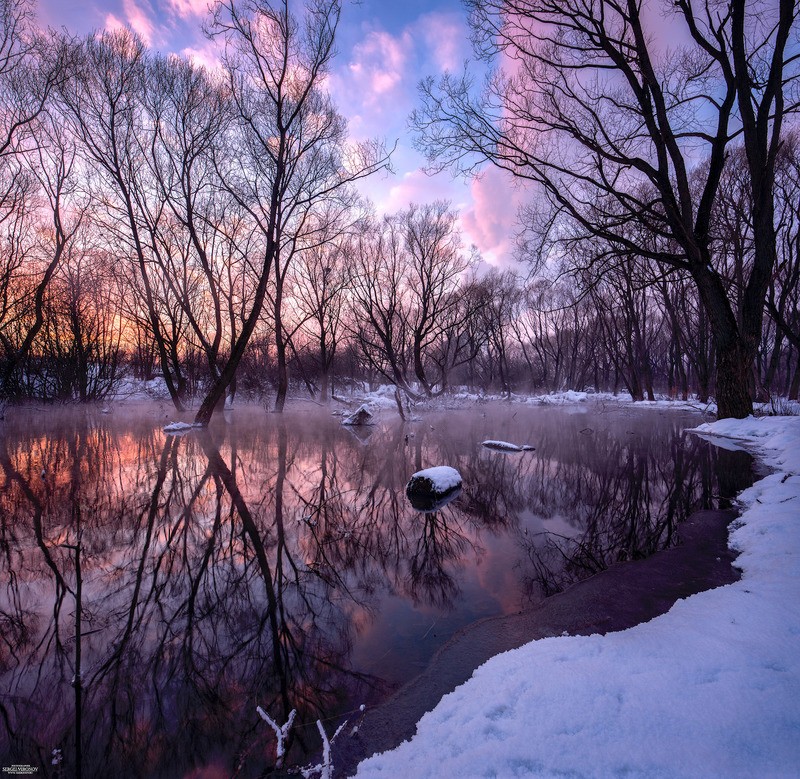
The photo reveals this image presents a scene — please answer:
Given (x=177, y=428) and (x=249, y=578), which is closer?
(x=249, y=578)

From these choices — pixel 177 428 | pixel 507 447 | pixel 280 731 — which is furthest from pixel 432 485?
pixel 177 428

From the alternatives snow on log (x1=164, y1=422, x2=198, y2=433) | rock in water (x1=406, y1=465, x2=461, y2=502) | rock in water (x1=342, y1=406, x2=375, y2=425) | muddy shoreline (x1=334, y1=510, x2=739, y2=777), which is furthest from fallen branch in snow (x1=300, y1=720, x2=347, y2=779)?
rock in water (x1=342, y1=406, x2=375, y2=425)

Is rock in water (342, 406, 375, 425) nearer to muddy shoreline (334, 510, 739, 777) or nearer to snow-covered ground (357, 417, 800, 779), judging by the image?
muddy shoreline (334, 510, 739, 777)

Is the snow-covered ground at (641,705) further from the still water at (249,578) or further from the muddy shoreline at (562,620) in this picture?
the still water at (249,578)

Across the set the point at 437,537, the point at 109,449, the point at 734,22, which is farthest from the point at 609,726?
the point at 734,22

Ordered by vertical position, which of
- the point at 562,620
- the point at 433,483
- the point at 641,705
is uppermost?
the point at 641,705

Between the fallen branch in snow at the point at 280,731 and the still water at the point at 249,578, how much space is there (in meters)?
0.05

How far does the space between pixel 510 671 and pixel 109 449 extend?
1076 cm

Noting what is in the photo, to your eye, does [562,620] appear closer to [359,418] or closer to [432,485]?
[432,485]

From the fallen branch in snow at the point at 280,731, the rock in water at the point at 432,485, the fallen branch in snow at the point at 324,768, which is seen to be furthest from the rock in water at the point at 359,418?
the fallen branch in snow at the point at 324,768

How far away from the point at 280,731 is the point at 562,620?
1916mm

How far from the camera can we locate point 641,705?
159cm

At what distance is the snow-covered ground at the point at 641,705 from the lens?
1.36 meters

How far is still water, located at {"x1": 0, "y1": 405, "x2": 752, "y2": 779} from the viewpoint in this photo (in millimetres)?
1936
